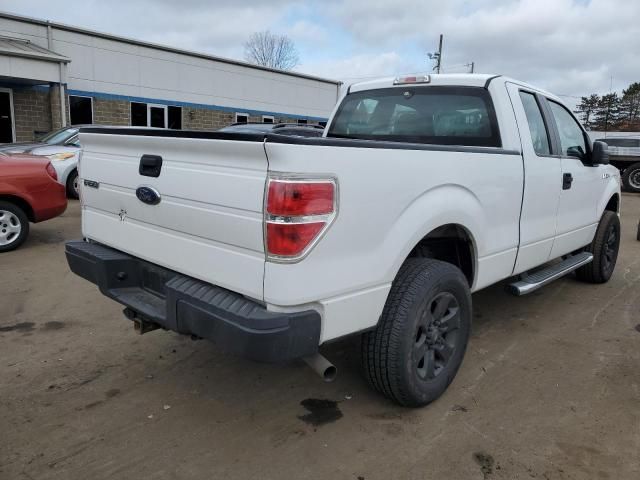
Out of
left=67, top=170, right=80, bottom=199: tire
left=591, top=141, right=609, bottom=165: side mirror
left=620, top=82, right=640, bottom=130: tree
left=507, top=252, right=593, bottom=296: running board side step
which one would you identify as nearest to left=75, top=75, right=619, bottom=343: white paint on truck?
left=507, top=252, right=593, bottom=296: running board side step

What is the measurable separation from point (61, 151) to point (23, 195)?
3.92 metres

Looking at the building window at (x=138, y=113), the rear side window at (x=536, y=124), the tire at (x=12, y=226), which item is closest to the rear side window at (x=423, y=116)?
the rear side window at (x=536, y=124)

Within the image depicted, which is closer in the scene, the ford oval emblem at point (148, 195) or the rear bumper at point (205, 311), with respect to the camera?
the rear bumper at point (205, 311)

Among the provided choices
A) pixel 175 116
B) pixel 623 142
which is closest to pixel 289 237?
pixel 623 142

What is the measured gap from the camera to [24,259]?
6223 mm

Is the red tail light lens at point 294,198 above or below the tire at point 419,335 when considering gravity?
above

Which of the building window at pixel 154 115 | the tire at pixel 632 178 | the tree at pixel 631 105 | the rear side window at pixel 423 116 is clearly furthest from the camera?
the tree at pixel 631 105

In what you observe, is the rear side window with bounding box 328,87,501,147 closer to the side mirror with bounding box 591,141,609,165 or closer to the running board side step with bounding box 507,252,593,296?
the running board side step with bounding box 507,252,593,296

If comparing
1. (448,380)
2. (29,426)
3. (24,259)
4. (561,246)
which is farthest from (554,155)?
(24,259)

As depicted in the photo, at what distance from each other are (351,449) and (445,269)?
3.54 ft

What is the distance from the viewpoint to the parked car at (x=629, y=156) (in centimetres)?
1703

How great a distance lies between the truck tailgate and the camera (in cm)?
222

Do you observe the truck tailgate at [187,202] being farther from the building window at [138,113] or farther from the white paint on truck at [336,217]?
the building window at [138,113]

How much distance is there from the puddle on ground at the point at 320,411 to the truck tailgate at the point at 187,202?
1.01 meters
